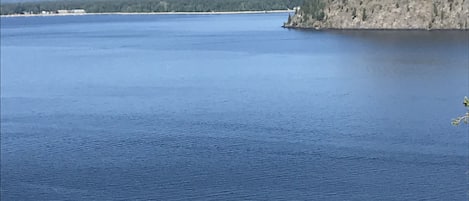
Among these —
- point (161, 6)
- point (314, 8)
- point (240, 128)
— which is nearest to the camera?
point (240, 128)

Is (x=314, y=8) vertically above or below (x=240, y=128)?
above

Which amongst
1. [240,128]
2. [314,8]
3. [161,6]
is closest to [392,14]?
[314,8]

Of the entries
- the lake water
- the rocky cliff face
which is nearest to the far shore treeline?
the rocky cliff face

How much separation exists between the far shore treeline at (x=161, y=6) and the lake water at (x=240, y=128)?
290ft

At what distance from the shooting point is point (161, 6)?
165 metres

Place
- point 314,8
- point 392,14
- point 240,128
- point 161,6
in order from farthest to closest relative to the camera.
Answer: point 161,6 < point 314,8 < point 392,14 < point 240,128

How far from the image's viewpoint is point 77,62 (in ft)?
200

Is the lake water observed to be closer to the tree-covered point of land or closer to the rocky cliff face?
the rocky cliff face

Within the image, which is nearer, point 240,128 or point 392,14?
point 240,128

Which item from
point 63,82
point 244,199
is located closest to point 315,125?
point 244,199

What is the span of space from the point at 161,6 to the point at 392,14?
8818cm

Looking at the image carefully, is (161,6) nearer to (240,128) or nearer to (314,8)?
(314,8)

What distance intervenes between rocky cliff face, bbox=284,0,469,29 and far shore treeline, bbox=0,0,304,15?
165ft

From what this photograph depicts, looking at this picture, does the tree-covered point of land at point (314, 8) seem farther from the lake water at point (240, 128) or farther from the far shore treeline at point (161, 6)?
the far shore treeline at point (161, 6)
